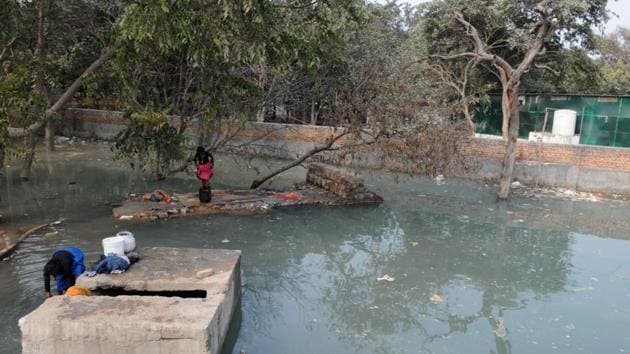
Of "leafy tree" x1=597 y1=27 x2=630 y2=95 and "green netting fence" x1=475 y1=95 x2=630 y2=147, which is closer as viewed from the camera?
"green netting fence" x1=475 y1=95 x2=630 y2=147

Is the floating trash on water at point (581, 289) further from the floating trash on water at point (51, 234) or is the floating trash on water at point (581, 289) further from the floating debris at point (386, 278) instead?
the floating trash on water at point (51, 234)

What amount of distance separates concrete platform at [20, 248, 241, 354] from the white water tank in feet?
54.7

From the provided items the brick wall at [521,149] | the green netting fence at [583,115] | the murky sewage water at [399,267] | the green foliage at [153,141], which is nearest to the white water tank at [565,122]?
the green netting fence at [583,115]

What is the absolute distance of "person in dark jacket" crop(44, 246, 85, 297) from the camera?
5286 mm

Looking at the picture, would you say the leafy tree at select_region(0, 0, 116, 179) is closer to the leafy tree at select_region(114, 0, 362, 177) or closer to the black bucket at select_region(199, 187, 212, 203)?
the leafy tree at select_region(114, 0, 362, 177)

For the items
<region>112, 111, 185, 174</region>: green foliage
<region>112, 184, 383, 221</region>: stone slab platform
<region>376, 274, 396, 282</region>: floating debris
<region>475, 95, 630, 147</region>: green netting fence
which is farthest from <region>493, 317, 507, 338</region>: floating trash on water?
<region>475, 95, 630, 147</region>: green netting fence

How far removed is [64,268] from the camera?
541 centimetres

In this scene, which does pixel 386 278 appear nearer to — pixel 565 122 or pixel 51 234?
pixel 51 234

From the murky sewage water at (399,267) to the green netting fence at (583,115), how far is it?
665 centimetres

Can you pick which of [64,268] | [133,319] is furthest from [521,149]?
[133,319]

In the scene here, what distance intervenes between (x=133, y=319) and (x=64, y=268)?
1.61 m

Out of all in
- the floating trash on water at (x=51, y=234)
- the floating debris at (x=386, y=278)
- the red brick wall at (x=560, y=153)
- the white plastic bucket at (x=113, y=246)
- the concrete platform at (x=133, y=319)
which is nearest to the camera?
the concrete platform at (x=133, y=319)

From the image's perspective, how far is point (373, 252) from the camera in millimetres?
8695

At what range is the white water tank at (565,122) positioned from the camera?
18.5m
